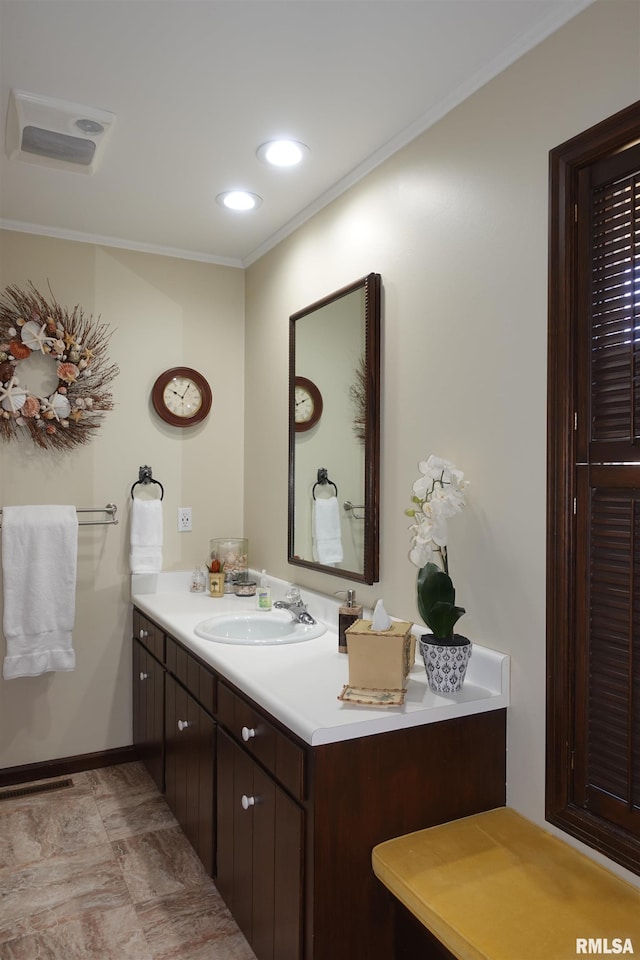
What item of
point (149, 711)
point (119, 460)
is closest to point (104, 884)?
point (149, 711)

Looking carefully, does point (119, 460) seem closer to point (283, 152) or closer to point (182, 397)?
point (182, 397)

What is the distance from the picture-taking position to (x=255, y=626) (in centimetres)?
265

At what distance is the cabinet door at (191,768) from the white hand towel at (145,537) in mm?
663

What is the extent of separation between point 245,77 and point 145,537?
1984 millimetres

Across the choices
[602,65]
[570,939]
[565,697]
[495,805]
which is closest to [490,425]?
[565,697]

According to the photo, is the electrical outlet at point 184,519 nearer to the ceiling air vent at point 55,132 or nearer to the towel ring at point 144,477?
the towel ring at point 144,477

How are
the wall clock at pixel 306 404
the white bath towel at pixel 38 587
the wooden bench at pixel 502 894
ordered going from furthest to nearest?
the white bath towel at pixel 38 587 → the wall clock at pixel 306 404 → the wooden bench at pixel 502 894

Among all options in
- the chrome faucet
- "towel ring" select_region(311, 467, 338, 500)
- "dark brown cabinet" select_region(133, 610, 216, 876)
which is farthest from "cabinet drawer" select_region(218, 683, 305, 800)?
"towel ring" select_region(311, 467, 338, 500)

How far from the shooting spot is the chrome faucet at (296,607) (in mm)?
2539

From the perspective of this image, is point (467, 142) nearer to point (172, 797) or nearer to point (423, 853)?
point (423, 853)

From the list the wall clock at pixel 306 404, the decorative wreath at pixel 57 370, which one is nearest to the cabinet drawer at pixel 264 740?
the wall clock at pixel 306 404

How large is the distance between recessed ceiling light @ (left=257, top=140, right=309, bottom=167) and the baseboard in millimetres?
2708

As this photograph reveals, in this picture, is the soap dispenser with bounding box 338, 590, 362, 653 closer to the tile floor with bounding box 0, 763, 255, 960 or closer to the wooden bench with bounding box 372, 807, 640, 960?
the wooden bench with bounding box 372, 807, 640, 960

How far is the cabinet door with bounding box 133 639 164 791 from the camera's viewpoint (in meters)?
2.78
